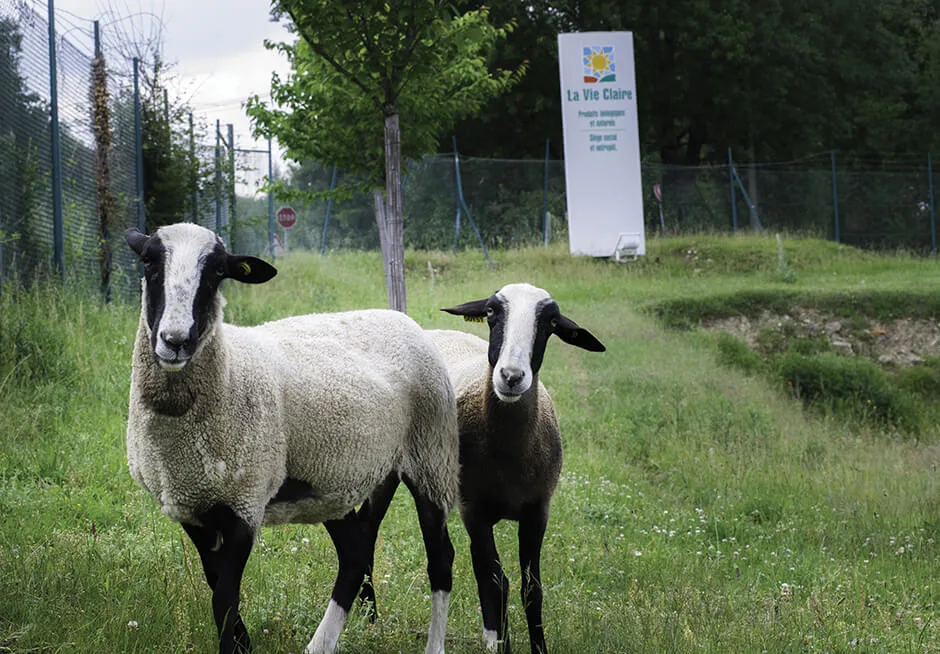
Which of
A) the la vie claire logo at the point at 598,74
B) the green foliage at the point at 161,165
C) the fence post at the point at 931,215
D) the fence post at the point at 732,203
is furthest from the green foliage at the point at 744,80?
the green foliage at the point at 161,165

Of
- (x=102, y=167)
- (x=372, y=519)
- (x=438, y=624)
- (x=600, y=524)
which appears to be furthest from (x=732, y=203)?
(x=438, y=624)

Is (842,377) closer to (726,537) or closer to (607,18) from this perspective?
(726,537)

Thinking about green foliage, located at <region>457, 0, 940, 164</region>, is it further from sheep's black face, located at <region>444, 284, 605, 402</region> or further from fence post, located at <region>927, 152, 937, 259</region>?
sheep's black face, located at <region>444, 284, 605, 402</region>

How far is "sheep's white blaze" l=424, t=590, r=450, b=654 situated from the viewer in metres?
4.91

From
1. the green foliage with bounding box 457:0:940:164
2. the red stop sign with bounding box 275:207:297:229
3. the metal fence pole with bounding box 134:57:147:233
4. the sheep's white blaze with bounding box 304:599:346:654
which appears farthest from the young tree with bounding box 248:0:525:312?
the green foliage with bounding box 457:0:940:164

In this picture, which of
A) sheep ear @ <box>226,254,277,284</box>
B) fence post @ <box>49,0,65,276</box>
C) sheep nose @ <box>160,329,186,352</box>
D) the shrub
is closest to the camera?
sheep nose @ <box>160,329,186,352</box>

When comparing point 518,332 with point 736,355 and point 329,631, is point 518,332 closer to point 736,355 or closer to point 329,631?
point 329,631

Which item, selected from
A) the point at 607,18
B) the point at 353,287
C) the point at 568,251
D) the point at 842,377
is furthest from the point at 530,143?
the point at 842,377

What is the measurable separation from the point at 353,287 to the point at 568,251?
674cm

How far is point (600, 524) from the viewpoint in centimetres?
786

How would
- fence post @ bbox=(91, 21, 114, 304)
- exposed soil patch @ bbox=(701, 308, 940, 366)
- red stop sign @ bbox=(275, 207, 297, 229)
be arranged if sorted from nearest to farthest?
fence post @ bbox=(91, 21, 114, 304) < exposed soil patch @ bbox=(701, 308, 940, 366) < red stop sign @ bbox=(275, 207, 297, 229)

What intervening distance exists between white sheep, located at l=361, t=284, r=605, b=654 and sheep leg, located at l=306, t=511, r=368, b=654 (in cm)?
57

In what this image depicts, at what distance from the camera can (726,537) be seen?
8.30 meters

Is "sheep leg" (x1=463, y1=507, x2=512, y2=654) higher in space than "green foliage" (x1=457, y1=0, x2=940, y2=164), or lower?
lower
